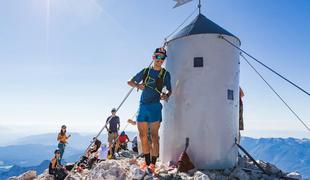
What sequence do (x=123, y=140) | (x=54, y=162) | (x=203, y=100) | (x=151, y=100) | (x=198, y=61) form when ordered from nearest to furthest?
(x=151, y=100)
(x=203, y=100)
(x=198, y=61)
(x=54, y=162)
(x=123, y=140)

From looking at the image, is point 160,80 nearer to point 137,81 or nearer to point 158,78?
point 158,78

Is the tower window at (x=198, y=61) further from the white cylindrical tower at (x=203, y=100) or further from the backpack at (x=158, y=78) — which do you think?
the backpack at (x=158, y=78)

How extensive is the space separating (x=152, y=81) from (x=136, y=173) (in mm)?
2234

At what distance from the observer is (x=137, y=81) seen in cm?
680

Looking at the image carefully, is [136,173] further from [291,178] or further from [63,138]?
[63,138]

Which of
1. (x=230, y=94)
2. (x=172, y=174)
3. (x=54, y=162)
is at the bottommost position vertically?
(x=54, y=162)

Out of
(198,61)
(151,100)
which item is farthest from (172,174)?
(198,61)

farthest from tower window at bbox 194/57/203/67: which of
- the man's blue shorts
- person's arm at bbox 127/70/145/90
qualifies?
A: the man's blue shorts

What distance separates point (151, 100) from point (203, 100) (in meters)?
1.41

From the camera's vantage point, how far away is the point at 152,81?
6723mm

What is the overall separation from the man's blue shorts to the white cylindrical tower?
2.85 ft

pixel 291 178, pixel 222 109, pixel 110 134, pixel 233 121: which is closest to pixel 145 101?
pixel 222 109

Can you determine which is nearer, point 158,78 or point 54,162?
point 158,78

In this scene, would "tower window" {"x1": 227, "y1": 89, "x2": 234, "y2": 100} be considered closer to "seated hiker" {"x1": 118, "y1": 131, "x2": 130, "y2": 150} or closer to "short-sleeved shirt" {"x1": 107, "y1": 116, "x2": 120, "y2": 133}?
"short-sleeved shirt" {"x1": 107, "y1": 116, "x2": 120, "y2": 133}
